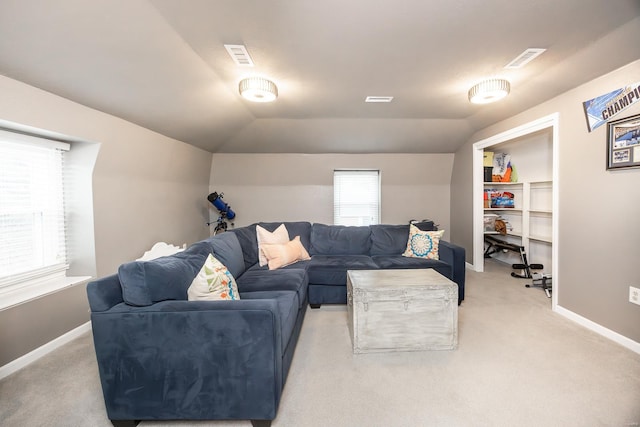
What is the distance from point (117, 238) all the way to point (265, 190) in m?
2.78

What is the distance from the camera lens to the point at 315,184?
5336 mm

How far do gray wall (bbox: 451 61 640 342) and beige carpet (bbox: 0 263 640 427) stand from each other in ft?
0.98

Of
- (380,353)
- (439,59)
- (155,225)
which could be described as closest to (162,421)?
(380,353)

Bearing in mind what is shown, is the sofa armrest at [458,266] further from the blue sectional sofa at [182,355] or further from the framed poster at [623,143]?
Result: the blue sectional sofa at [182,355]

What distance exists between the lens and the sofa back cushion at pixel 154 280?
1.46 m

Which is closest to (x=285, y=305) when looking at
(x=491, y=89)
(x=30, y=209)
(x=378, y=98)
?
(x=30, y=209)

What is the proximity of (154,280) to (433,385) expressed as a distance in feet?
6.23

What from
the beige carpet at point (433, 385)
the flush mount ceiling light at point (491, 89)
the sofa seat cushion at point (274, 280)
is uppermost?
the flush mount ceiling light at point (491, 89)

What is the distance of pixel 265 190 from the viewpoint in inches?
209

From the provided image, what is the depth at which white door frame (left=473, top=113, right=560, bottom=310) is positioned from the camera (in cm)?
286

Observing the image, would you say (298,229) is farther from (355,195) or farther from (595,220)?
(595,220)

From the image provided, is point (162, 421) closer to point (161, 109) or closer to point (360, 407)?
point (360, 407)

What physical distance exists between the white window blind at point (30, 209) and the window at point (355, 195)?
4.03 m

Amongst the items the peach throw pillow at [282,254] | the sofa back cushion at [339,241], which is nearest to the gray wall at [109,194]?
the peach throw pillow at [282,254]
